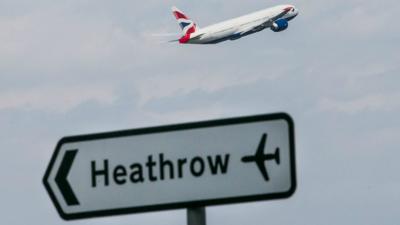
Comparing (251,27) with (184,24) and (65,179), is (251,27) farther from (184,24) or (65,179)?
(65,179)

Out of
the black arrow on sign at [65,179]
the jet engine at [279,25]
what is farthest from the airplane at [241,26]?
the black arrow on sign at [65,179]

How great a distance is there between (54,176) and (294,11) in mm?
171783

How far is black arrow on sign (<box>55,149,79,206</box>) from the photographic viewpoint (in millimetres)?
6461

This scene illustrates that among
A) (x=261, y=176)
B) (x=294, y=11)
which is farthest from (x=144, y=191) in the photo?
(x=294, y=11)

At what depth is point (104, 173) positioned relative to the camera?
254 inches

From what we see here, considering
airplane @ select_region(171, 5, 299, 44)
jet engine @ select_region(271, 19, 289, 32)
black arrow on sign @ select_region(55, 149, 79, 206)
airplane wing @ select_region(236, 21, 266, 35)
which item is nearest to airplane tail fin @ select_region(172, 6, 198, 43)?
airplane @ select_region(171, 5, 299, 44)

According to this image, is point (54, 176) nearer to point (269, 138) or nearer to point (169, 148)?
point (169, 148)

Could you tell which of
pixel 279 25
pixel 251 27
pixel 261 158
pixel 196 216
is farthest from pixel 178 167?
pixel 251 27

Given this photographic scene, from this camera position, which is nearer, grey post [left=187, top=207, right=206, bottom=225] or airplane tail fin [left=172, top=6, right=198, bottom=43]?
grey post [left=187, top=207, right=206, bottom=225]

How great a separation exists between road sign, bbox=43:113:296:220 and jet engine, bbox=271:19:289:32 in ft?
527

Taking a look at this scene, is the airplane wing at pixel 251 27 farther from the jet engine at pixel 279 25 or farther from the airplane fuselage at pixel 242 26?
the jet engine at pixel 279 25

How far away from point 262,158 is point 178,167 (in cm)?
42

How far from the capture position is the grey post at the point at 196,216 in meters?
6.23

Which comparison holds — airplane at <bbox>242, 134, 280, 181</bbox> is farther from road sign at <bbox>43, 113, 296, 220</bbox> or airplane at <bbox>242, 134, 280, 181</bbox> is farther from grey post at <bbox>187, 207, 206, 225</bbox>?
grey post at <bbox>187, 207, 206, 225</bbox>
